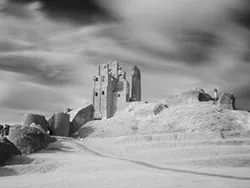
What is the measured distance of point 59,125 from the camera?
4112cm

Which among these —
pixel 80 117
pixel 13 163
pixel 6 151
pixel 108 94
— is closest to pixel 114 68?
pixel 108 94

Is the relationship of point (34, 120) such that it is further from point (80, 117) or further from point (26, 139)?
point (26, 139)

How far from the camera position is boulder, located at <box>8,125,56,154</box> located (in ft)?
73.4

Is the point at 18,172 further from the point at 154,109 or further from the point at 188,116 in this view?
the point at 154,109

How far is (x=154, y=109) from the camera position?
129ft

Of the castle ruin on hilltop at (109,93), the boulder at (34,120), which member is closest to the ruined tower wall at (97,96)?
the castle ruin on hilltop at (109,93)

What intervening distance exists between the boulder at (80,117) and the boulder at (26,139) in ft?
71.4

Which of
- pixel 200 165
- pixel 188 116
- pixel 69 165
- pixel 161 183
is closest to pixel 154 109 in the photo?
pixel 188 116

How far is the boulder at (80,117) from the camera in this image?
4754 centimetres

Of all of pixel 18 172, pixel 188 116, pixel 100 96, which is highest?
pixel 100 96

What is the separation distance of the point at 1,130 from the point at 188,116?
27.5m

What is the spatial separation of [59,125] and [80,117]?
28.2ft

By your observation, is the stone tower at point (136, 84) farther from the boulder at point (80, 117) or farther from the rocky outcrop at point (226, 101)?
the rocky outcrop at point (226, 101)

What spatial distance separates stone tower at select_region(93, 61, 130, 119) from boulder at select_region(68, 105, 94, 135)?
151cm
